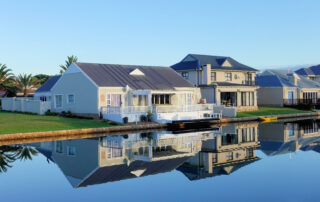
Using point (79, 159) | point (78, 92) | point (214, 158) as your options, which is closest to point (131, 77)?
point (78, 92)

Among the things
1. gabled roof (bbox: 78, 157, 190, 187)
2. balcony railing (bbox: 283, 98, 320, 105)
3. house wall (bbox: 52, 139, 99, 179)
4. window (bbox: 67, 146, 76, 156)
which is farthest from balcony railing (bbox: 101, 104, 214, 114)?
balcony railing (bbox: 283, 98, 320, 105)

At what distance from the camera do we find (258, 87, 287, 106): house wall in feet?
200

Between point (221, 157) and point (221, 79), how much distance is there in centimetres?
3269

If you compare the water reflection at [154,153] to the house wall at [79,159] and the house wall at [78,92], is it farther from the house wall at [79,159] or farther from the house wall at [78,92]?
the house wall at [78,92]

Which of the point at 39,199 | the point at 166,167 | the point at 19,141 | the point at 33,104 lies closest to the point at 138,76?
the point at 33,104

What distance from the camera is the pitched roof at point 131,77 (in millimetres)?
37656

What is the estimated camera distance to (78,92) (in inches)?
1512

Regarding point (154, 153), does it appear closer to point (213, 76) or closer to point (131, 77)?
point (131, 77)

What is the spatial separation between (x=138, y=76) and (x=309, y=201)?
30.7m

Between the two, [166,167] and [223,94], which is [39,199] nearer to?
[166,167]

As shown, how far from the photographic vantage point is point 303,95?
64312mm

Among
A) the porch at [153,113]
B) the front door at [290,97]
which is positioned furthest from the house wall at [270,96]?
the porch at [153,113]

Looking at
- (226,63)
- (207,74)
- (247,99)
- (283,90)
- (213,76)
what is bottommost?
(247,99)

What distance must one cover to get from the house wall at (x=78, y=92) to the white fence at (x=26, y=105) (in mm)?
1148
